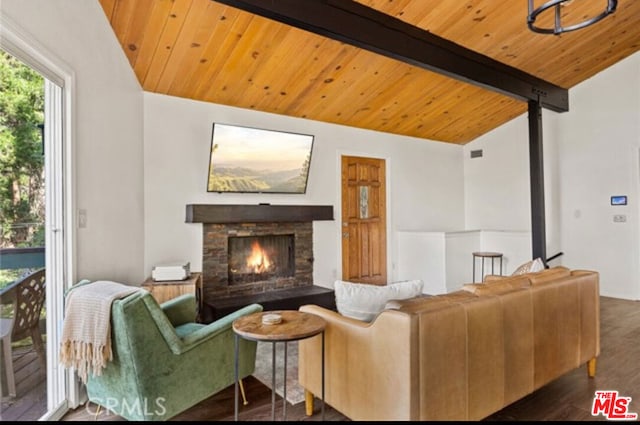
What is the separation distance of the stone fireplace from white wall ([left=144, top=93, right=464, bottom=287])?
0.17 meters

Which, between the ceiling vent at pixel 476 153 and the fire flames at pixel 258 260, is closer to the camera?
the fire flames at pixel 258 260

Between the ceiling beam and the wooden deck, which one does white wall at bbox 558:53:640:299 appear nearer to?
the ceiling beam

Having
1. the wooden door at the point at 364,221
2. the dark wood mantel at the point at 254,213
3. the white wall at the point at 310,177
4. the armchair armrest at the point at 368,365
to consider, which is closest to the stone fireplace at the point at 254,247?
the dark wood mantel at the point at 254,213

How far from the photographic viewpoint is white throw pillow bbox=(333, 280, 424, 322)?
2.14m

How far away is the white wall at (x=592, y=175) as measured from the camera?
17.2 ft

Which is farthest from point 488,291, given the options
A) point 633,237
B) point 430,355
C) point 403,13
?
point 633,237

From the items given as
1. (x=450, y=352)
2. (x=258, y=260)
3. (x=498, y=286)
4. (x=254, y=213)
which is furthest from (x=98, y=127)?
(x=498, y=286)

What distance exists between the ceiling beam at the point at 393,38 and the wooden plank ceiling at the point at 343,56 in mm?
104

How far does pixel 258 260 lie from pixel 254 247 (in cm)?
18

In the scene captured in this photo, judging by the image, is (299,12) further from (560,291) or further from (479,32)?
(560,291)

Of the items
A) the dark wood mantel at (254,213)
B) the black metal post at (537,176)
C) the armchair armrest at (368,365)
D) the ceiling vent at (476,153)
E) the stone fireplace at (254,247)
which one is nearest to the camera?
the armchair armrest at (368,365)

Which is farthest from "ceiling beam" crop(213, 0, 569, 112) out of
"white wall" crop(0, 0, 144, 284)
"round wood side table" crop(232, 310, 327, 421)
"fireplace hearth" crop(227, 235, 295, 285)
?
"fireplace hearth" crop(227, 235, 295, 285)

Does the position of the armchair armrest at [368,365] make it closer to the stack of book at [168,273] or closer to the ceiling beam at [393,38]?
the stack of book at [168,273]

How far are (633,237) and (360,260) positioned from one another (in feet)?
12.4
